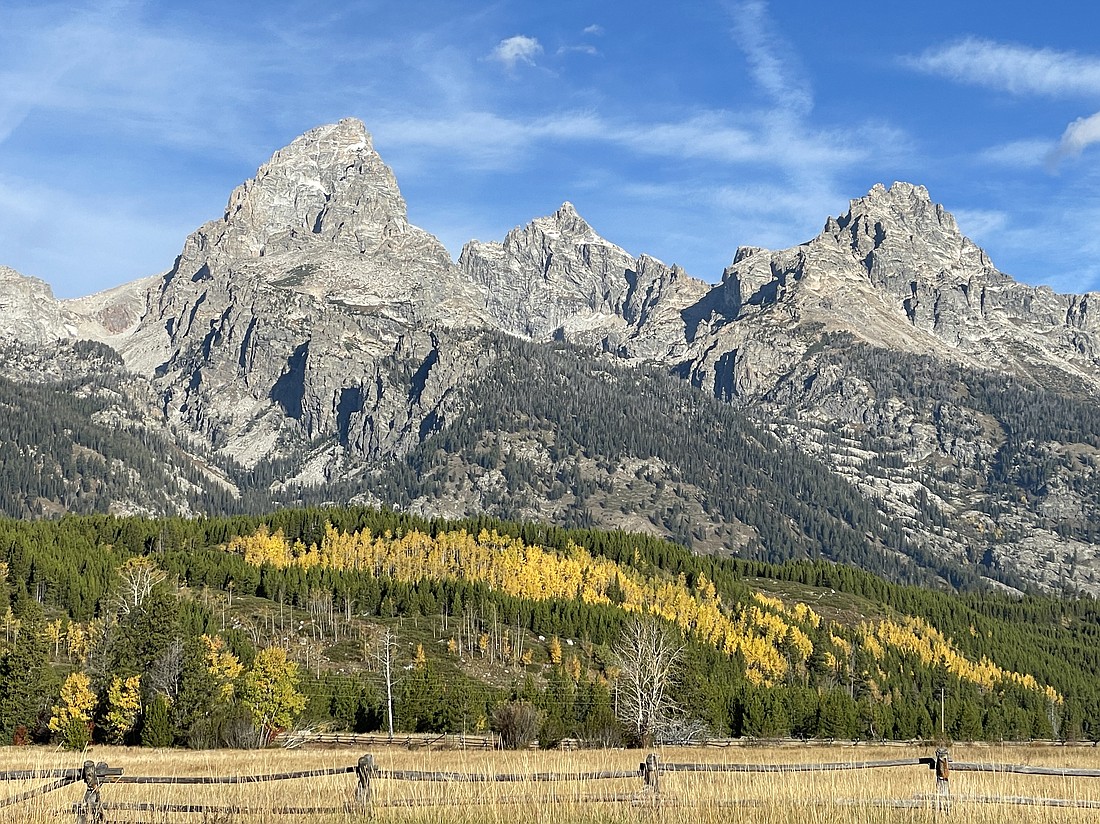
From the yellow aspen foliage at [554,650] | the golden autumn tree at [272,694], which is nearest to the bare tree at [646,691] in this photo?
the yellow aspen foliage at [554,650]

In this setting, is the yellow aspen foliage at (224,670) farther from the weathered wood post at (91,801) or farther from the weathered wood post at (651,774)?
the weathered wood post at (651,774)

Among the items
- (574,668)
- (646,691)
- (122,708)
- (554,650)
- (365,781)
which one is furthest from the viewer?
(554,650)

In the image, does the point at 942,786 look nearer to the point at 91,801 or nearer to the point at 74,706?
the point at 91,801

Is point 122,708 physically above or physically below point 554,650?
above

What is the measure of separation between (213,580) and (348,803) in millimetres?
183226

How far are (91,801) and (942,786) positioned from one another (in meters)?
20.5

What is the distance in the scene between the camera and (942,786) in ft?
82.9

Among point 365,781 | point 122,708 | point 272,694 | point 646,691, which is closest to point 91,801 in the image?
point 365,781

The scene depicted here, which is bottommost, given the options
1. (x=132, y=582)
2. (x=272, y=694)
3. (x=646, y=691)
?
(x=646, y=691)

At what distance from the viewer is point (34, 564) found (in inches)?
7244

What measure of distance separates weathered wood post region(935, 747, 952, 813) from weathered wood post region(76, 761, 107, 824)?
62.5 feet

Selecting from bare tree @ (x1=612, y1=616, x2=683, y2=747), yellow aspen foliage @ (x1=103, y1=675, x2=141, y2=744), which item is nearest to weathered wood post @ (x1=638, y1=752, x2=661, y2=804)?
bare tree @ (x1=612, y1=616, x2=683, y2=747)

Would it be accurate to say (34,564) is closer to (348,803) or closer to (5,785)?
(5,785)

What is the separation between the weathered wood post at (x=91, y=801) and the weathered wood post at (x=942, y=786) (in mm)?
19057
